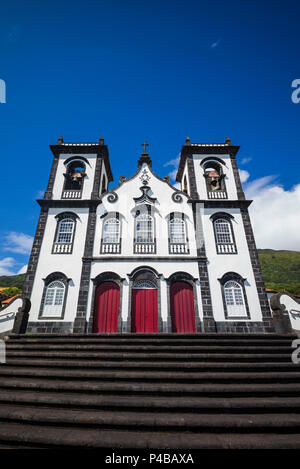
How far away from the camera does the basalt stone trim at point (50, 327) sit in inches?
392

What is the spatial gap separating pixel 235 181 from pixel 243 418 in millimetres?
12970

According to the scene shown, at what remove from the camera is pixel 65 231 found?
1232cm

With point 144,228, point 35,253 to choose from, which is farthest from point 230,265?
point 35,253

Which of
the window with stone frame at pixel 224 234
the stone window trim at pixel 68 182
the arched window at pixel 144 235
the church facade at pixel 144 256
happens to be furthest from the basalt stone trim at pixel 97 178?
the window with stone frame at pixel 224 234

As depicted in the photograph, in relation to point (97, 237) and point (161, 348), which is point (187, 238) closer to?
point (97, 237)

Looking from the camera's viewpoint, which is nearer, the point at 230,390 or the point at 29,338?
the point at 230,390

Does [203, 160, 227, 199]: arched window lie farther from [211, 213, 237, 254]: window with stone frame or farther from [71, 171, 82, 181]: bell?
[71, 171, 82, 181]: bell

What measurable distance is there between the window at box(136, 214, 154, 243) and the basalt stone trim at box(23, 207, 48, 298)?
562 centimetres

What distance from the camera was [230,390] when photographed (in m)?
4.49

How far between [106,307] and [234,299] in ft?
22.1

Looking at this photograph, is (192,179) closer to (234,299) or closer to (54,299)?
(234,299)

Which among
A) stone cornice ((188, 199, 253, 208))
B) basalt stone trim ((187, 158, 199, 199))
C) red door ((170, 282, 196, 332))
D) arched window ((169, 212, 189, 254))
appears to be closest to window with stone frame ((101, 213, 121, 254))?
arched window ((169, 212, 189, 254))

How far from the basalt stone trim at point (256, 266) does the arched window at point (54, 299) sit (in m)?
10.3
